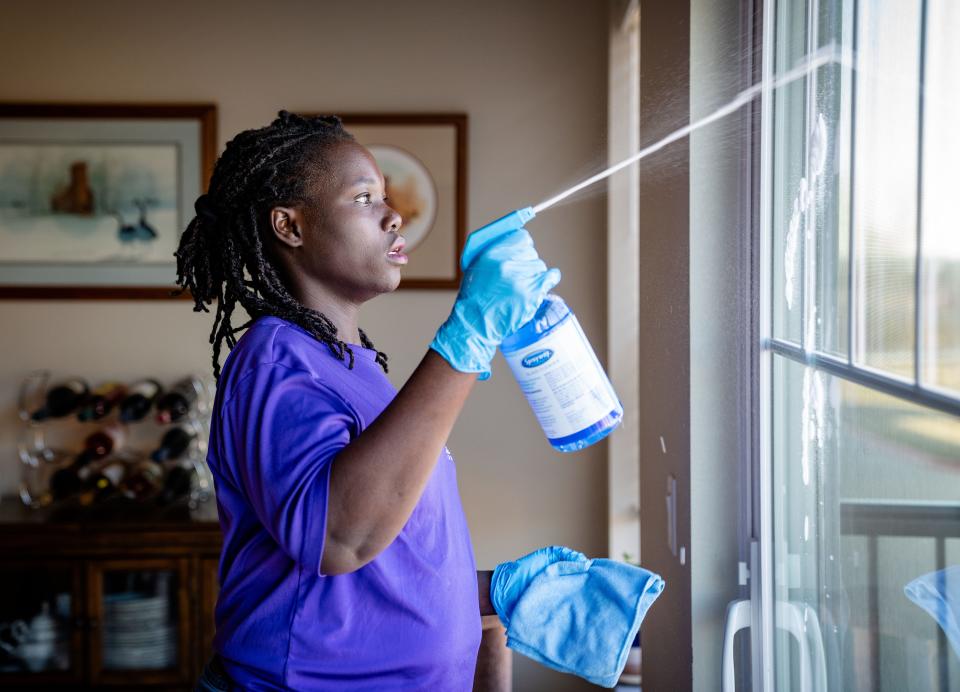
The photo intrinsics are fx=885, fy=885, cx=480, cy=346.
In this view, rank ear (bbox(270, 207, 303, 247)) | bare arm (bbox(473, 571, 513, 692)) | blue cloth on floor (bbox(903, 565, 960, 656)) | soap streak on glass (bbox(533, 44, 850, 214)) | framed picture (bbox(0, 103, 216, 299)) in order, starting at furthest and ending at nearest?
framed picture (bbox(0, 103, 216, 299)) → bare arm (bbox(473, 571, 513, 692)) → ear (bbox(270, 207, 303, 247)) → soap streak on glass (bbox(533, 44, 850, 214)) → blue cloth on floor (bbox(903, 565, 960, 656))

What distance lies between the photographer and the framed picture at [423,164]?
8.33 feet

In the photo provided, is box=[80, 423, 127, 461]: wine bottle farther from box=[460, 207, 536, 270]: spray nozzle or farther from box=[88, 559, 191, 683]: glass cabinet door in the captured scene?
box=[460, 207, 536, 270]: spray nozzle

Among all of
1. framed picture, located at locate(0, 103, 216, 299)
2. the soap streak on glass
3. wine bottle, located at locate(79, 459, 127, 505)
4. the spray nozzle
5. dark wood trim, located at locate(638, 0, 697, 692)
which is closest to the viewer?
the soap streak on glass

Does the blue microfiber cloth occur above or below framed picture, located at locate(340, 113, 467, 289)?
below

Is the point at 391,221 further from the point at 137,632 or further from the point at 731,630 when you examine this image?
the point at 137,632

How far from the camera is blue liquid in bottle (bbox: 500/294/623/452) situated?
0.90m

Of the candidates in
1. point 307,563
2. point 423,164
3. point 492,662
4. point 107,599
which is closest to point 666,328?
point 492,662

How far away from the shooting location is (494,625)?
4.04ft

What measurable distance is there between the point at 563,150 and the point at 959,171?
2.09 metres

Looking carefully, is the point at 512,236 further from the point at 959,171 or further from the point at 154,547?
the point at 154,547

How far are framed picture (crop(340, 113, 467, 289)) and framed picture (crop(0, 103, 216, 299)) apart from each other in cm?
50

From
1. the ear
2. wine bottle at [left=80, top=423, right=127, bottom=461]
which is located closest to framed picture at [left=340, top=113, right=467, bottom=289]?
wine bottle at [left=80, top=423, right=127, bottom=461]

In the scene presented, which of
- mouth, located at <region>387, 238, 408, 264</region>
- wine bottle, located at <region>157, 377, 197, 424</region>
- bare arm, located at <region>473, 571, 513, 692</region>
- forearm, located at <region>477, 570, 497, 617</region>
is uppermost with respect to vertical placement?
mouth, located at <region>387, 238, 408, 264</region>

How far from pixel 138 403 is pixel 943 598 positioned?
234 cm
